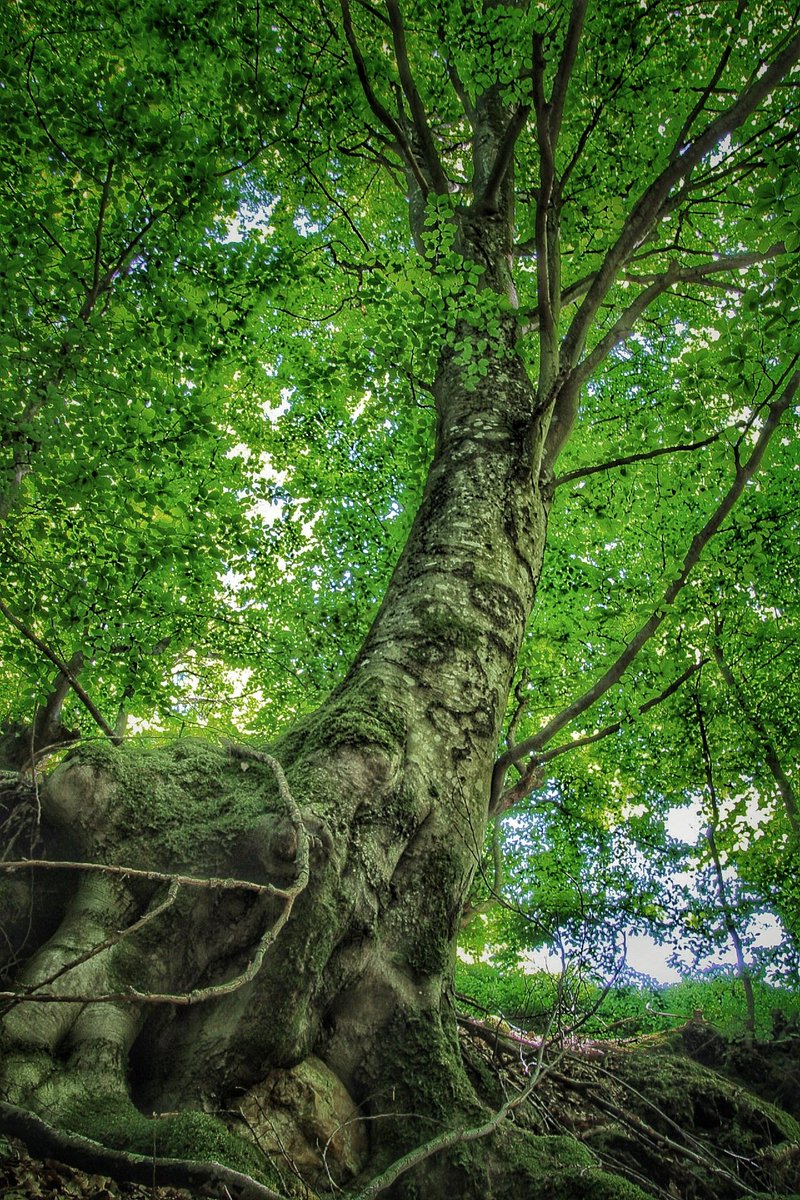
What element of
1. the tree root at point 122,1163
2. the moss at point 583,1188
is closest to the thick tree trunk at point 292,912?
the tree root at point 122,1163

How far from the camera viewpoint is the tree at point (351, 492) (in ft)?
6.64

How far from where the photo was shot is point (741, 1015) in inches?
293

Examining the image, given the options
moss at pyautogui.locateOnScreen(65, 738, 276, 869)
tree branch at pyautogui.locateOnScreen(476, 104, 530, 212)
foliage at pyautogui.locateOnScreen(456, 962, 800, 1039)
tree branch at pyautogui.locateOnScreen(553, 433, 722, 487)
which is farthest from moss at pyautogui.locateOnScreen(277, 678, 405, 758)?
tree branch at pyautogui.locateOnScreen(476, 104, 530, 212)

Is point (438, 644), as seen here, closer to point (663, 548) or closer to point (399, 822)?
point (399, 822)

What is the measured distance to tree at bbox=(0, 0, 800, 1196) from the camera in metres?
2.02

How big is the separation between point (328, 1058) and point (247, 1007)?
44 centimetres

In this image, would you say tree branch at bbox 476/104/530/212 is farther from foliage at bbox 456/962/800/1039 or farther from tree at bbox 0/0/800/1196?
foliage at bbox 456/962/800/1039

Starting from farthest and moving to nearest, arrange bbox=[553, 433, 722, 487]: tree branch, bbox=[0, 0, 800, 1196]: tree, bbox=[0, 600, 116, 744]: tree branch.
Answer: bbox=[553, 433, 722, 487]: tree branch < bbox=[0, 600, 116, 744]: tree branch < bbox=[0, 0, 800, 1196]: tree

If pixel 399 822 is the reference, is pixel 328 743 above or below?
above

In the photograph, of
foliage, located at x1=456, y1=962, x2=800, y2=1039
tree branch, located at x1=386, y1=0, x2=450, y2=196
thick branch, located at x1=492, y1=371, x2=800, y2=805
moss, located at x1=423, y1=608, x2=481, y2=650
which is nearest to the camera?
moss, located at x1=423, y1=608, x2=481, y2=650

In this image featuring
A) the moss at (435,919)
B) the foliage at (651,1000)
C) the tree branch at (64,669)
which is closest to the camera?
the moss at (435,919)

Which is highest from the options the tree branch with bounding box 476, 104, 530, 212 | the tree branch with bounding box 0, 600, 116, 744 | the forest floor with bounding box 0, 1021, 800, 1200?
the tree branch with bounding box 476, 104, 530, 212

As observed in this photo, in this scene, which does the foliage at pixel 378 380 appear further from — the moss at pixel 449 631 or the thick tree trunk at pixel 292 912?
the moss at pixel 449 631

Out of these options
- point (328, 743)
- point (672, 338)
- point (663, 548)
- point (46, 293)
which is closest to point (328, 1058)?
point (328, 743)
